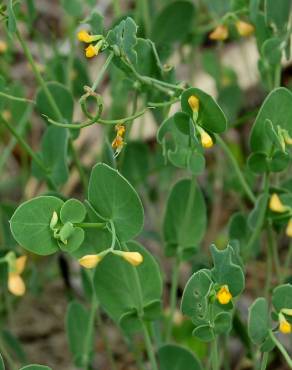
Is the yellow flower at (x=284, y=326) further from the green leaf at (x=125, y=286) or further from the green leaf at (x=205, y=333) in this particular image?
the green leaf at (x=125, y=286)

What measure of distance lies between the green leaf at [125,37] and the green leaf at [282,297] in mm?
272

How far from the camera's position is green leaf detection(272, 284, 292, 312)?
2.71 feet

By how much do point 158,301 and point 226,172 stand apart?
71 centimetres

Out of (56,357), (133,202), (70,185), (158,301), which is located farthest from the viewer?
(70,185)

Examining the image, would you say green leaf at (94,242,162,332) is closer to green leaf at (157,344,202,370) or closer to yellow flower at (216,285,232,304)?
green leaf at (157,344,202,370)

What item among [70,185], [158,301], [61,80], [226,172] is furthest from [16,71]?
[158,301]

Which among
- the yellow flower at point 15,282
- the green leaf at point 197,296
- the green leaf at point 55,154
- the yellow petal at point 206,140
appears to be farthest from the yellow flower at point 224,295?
the green leaf at point 55,154

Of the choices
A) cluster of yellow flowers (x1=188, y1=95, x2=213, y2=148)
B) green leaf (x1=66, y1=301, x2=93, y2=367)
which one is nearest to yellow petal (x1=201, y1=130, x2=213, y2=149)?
cluster of yellow flowers (x1=188, y1=95, x2=213, y2=148)

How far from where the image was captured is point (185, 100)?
828 millimetres

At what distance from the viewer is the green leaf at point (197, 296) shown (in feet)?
2.57

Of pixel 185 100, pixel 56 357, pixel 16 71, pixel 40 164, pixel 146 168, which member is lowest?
pixel 56 357

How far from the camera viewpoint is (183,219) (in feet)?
3.59

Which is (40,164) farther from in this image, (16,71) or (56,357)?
(16,71)

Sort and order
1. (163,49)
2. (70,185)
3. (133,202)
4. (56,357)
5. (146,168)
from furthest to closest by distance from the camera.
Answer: (70,185)
(56,357)
(146,168)
(163,49)
(133,202)
